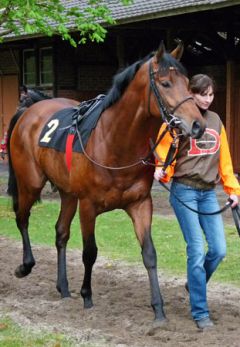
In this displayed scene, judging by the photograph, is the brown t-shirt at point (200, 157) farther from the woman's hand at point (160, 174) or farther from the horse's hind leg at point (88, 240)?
the horse's hind leg at point (88, 240)

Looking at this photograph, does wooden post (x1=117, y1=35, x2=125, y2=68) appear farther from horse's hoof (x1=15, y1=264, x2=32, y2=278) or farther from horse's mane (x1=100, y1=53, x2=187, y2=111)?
horse's mane (x1=100, y1=53, x2=187, y2=111)

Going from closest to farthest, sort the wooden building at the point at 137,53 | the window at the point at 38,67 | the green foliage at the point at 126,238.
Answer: the green foliage at the point at 126,238 < the wooden building at the point at 137,53 < the window at the point at 38,67

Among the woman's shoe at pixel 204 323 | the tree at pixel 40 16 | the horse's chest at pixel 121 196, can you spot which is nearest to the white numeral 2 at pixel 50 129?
the horse's chest at pixel 121 196

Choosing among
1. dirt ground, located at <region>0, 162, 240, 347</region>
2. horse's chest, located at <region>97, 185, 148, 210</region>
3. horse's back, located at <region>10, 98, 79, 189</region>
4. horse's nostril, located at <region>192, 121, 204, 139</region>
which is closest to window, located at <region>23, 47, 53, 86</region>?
horse's back, located at <region>10, 98, 79, 189</region>

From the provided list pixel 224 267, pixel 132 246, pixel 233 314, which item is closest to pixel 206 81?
pixel 233 314

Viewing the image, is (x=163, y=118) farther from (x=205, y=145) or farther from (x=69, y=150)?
(x=69, y=150)

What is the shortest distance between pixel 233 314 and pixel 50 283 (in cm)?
209

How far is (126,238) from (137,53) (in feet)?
32.4

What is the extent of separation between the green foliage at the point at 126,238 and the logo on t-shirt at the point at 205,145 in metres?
2.01

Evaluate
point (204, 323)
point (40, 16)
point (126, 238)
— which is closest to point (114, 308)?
point (204, 323)

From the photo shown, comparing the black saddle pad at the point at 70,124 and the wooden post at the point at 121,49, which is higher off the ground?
the black saddle pad at the point at 70,124

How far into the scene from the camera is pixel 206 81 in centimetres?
479

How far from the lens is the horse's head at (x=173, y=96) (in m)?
4.42

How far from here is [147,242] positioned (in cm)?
530
